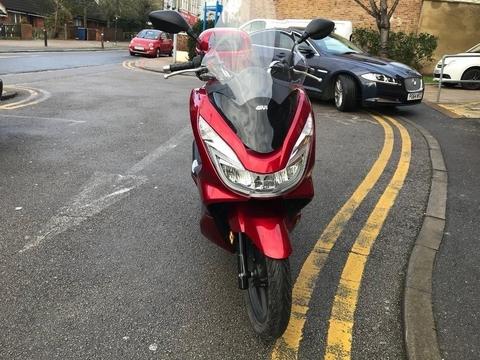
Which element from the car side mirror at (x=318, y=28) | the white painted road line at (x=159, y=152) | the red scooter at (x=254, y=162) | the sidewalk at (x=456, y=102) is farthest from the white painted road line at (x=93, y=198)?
the sidewalk at (x=456, y=102)

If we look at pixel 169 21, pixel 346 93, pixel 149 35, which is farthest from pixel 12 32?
pixel 169 21

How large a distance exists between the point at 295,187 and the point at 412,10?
22819 mm

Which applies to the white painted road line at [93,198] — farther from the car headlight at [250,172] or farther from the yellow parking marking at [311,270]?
the yellow parking marking at [311,270]

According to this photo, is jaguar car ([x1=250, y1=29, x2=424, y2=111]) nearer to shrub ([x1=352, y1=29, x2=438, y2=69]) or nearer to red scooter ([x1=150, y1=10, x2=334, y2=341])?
red scooter ([x1=150, y1=10, x2=334, y2=341])

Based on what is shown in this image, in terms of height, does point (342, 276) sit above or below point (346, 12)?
below

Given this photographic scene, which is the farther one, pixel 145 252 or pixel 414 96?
pixel 414 96

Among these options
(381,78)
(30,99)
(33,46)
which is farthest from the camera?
(33,46)

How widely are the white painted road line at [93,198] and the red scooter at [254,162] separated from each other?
5.03 feet

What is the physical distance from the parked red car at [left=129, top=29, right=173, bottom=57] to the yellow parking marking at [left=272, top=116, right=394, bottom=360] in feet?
79.5

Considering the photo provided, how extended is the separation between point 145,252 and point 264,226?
56.6 inches

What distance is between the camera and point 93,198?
16.0 ft

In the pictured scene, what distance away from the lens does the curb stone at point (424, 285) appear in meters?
2.79

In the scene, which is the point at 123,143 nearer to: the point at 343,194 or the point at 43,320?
the point at 343,194

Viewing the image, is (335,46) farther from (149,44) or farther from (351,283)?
(149,44)
